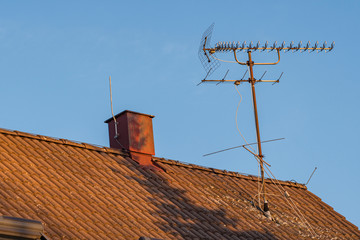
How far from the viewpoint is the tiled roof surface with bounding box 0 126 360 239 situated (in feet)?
38.9

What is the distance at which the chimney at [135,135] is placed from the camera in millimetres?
15992

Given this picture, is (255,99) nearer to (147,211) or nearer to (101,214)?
(147,211)

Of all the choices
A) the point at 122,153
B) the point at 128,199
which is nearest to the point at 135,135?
the point at 122,153

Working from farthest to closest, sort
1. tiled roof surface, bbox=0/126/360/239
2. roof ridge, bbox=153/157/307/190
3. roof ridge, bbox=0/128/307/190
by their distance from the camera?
roof ridge, bbox=153/157/307/190
roof ridge, bbox=0/128/307/190
tiled roof surface, bbox=0/126/360/239

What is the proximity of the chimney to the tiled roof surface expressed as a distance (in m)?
0.30

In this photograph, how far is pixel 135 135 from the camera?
53.7ft

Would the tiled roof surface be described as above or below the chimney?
below

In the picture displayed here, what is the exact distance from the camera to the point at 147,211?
1349 cm

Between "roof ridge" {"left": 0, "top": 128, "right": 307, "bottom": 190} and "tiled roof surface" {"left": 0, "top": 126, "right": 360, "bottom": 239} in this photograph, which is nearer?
"tiled roof surface" {"left": 0, "top": 126, "right": 360, "bottom": 239}

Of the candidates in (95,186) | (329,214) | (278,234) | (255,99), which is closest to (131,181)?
(95,186)

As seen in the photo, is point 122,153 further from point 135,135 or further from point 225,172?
point 225,172

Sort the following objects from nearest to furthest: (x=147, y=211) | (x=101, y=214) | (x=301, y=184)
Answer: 1. (x=101, y=214)
2. (x=147, y=211)
3. (x=301, y=184)

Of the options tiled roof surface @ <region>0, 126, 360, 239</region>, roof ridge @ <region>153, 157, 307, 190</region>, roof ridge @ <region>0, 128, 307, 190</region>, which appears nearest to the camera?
tiled roof surface @ <region>0, 126, 360, 239</region>

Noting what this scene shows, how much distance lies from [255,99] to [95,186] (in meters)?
5.46
